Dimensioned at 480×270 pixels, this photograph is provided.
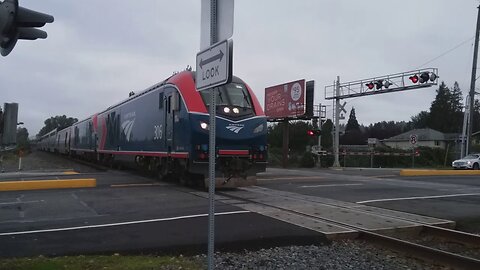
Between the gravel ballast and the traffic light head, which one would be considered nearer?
the gravel ballast

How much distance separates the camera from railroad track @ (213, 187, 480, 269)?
675 cm

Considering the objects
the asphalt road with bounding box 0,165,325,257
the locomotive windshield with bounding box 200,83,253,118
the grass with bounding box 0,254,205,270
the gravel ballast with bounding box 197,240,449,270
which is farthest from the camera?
the locomotive windshield with bounding box 200,83,253,118

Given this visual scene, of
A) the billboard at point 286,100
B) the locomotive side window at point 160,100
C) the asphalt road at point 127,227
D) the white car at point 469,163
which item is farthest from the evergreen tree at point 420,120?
the asphalt road at point 127,227

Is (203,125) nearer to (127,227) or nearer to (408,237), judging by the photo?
(127,227)

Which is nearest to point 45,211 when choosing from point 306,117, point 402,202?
point 402,202

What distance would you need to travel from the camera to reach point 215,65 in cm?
417

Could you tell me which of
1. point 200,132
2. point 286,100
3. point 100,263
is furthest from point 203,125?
point 286,100

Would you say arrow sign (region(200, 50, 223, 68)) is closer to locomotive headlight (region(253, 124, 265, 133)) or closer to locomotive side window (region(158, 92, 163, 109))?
locomotive headlight (region(253, 124, 265, 133))

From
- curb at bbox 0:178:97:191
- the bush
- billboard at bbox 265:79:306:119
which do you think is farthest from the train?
the bush

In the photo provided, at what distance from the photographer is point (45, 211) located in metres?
10.2

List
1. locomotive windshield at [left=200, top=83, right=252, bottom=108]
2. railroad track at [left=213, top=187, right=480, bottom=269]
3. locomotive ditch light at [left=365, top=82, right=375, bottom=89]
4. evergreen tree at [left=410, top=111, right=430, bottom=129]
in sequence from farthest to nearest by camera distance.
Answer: evergreen tree at [left=410, top=111, right=430, bottom=129] → locomotive ditch light at [left=365, top=82, right=375, bottom=89] → locomotive windshield at [left=200, top=83, right=252, bottom=108] → railroad track at [left=213, top=187, right=480, bottom=269]

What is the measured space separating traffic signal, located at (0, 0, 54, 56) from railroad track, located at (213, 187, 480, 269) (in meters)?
5.70

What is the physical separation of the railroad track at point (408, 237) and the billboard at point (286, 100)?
21660mm

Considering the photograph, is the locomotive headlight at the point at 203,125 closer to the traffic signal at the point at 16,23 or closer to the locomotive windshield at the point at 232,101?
the locomotive windshield at the point at 232,101
